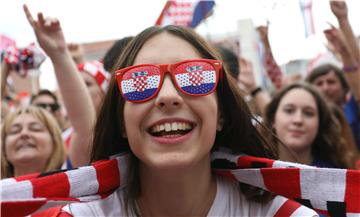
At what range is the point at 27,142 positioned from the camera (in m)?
3.03

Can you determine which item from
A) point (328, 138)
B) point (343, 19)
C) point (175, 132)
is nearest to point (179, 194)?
point (175, 132)

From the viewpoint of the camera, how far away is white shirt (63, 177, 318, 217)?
5.41 feet

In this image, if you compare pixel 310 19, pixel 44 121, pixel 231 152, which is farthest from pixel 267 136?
pixel 310 19

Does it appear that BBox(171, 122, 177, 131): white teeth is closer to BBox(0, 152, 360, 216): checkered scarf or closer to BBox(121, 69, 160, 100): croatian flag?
BBox(121, 69, 160, 100): croatian flag

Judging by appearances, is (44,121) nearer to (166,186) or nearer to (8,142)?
(8,142)

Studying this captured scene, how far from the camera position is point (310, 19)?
12.7 ft

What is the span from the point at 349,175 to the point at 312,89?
5.91ft

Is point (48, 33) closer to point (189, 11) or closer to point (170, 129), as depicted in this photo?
point (170, 129)

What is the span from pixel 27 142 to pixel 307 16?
232 cm

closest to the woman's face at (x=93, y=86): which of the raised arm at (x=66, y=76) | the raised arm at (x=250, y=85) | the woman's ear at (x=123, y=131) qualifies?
the raised arm at (x=66, y=76)

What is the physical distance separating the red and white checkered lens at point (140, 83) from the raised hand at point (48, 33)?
100cm

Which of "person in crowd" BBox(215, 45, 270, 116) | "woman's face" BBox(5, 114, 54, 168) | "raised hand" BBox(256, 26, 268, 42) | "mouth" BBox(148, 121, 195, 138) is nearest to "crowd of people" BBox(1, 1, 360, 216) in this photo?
"mouth" BBox(148, 121, 195, 138)

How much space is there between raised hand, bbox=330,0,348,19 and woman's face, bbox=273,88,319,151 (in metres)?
0.55

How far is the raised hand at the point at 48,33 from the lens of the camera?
247 centimetres
